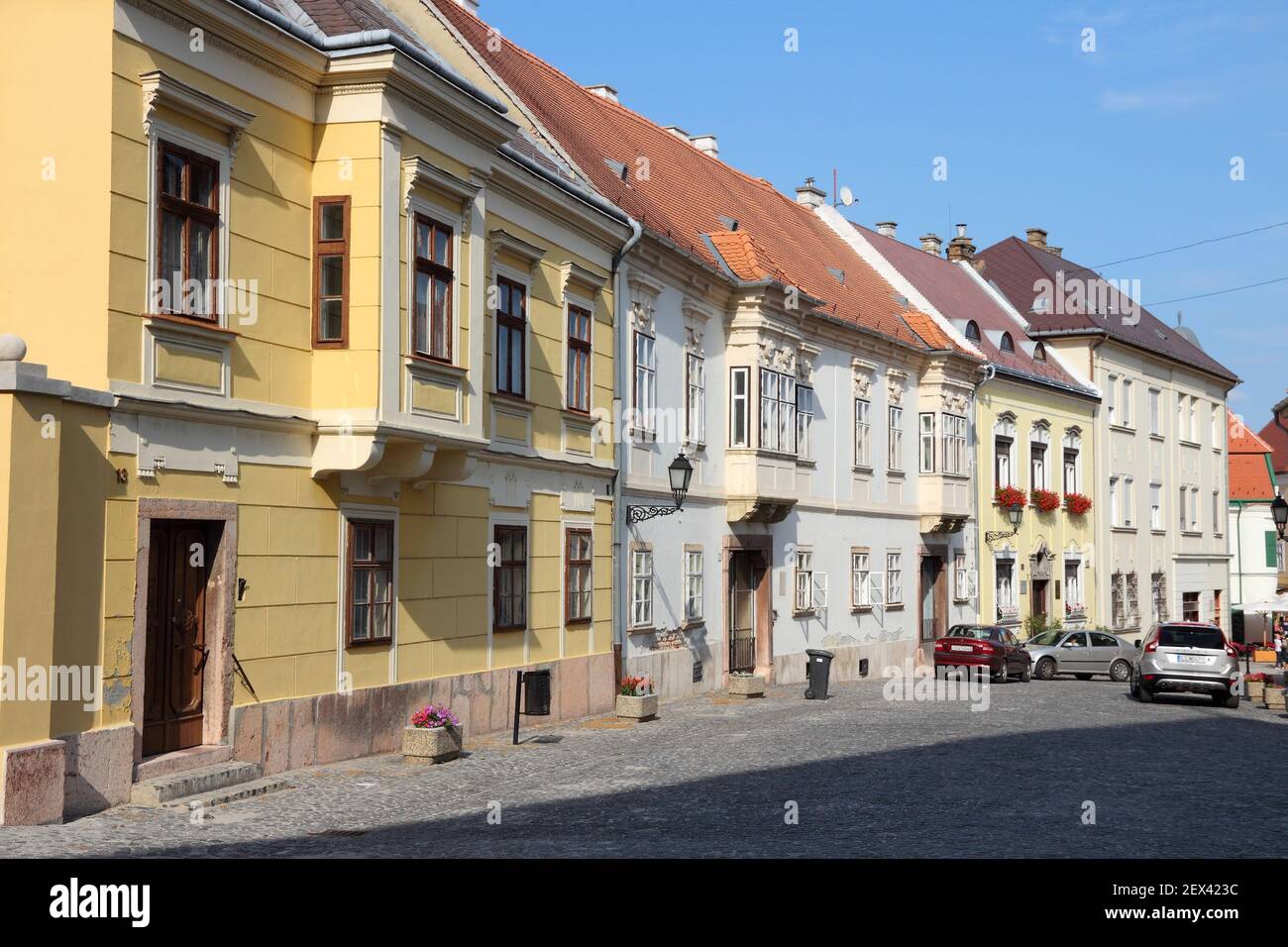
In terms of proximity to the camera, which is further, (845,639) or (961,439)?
(961,439)

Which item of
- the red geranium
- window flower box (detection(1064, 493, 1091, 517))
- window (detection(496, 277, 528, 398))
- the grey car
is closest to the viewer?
window (detection(496, 277, 528, 398))

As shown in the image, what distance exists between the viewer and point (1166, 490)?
51656 mm

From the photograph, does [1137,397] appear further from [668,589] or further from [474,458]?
[474,458]

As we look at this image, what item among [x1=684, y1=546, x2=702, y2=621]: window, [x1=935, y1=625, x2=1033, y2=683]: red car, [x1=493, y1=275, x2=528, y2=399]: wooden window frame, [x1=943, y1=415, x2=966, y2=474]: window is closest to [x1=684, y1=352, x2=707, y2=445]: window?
[x1=684, y1=546, x2=702, y2=621]: window

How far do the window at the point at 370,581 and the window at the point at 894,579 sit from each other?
2050 cm

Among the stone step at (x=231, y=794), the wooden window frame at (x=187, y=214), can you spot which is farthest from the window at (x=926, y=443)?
the wooden window frame at (x=187, y=214)

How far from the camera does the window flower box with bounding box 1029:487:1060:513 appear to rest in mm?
42094

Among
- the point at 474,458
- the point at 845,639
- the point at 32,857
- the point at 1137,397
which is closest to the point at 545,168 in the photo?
the point at 474,458

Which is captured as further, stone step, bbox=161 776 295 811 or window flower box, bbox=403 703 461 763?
A: window flower box, bbox=403 703 461 763

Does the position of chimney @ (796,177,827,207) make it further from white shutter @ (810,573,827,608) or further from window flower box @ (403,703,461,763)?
window flower box @ (403,703,461,763)

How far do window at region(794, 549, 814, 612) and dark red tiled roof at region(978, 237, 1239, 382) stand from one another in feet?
63.9

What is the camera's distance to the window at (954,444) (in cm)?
3719

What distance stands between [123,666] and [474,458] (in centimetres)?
583

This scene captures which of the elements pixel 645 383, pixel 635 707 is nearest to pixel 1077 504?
pixel 645 383
